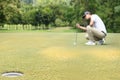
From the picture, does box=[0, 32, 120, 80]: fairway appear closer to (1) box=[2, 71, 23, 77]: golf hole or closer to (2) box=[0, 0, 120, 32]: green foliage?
(1) box=[2, 71, 23, 77]: golf hole

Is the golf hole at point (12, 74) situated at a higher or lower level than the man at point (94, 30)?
lower

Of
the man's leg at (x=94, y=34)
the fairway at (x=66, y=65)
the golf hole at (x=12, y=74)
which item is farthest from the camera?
the man's leg at (x=94, y=34)

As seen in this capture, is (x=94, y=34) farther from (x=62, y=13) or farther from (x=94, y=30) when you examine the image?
(x=62, y=13)

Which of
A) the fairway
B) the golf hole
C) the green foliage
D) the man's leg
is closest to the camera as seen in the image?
the fairway

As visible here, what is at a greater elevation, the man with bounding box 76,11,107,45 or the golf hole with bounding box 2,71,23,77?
the man with bounding box 76,11,107,45

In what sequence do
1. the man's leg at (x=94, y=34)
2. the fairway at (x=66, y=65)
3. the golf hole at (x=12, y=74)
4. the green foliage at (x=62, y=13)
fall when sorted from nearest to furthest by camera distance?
the fairway at (x=66, y=65)
the golf hole at (x=12, y=74)
the man's leg at (x=94, y=34)
the green foliage at (x=62, y=13)

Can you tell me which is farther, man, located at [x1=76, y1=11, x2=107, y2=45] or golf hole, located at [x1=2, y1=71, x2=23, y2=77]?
man, located at [x1=76, y1=11, x2=107, y2=45]

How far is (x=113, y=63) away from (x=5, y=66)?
2765 millimetres

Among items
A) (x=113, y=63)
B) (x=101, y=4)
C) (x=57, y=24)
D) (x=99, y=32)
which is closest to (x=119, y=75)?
(x=113, y=63)

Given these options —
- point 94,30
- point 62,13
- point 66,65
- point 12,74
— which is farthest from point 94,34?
point 62,13

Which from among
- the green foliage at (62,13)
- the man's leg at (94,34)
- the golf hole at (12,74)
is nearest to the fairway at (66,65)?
the golf hole at (12,74)

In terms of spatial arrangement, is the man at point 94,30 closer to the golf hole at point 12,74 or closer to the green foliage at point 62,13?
the golf hole at point 12,74

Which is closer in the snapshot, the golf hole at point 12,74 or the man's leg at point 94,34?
the golf hole at point 12,74

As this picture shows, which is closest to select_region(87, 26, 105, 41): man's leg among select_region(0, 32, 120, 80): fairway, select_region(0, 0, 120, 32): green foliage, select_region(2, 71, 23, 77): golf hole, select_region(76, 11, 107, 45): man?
select_region(76, 11, 107, 45): man
